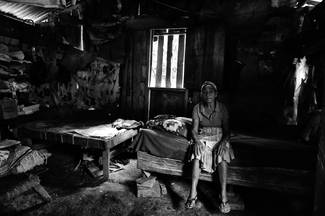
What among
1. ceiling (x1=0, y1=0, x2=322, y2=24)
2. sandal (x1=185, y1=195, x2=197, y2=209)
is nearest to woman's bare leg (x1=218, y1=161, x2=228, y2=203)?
sandal (x1=185, y1=195, x2=197, y2=209)

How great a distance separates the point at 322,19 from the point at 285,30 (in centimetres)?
93

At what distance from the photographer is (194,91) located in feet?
18.7

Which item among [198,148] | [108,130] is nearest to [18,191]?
[108,130]

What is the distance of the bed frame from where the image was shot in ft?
10.6

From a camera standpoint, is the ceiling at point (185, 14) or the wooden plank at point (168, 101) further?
the wooden plank at point (168, 101)

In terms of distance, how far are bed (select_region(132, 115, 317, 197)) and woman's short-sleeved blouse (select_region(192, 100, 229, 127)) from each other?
481mm

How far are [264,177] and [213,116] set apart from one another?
1363mm

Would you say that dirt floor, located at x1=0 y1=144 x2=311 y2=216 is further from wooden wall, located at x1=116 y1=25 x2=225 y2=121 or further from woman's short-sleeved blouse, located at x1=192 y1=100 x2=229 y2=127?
wooden wall, located at x1=116 y1=25 x2=225 y2=121

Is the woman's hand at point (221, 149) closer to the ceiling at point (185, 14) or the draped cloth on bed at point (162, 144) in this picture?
the draped cloth on bed at point (162, 144)

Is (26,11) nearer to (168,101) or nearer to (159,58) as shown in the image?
(159,58)

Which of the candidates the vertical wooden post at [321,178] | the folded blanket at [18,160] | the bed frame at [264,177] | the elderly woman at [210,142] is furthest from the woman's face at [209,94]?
the folded blanket at [18,160]

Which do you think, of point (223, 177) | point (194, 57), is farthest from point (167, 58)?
point (223, 177)

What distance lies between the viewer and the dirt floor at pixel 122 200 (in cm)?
342

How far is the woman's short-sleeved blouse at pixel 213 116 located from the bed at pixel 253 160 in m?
0.48
